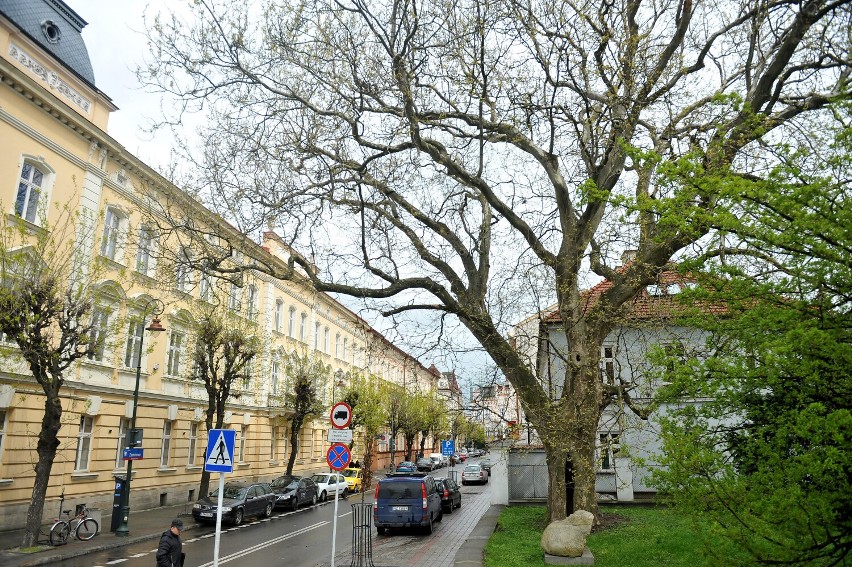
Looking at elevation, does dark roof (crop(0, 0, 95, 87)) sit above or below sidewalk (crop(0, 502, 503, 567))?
above

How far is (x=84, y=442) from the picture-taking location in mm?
22094

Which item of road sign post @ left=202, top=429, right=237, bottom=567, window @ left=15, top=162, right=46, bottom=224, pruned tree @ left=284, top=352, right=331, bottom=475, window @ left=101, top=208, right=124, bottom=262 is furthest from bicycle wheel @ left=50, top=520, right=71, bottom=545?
pruned tree @ left=284, top=352, right=331, bottom=475

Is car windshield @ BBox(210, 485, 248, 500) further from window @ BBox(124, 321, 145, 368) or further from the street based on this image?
window @ BBox(124, 321, 145, 368)

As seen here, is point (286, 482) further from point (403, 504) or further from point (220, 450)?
point (220, 450)

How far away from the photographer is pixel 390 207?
1612 cm

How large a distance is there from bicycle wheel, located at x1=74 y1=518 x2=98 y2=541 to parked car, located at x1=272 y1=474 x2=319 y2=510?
9949mm

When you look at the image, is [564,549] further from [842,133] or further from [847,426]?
[842,133]

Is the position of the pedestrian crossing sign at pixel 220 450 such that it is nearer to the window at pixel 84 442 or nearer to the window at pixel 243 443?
the window at pixel 84 442

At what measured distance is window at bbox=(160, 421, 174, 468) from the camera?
2686 centimetres

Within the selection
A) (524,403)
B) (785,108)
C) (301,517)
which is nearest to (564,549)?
(524,403)

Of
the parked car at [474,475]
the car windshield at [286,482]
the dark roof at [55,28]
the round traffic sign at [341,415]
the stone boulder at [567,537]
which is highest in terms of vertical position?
the dark roof at [55,28]

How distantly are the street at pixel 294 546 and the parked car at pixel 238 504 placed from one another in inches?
14.5

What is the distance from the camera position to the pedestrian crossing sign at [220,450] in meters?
10.9

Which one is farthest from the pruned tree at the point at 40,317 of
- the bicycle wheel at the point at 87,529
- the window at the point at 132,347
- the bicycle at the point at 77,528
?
the window at the point at 132,347
